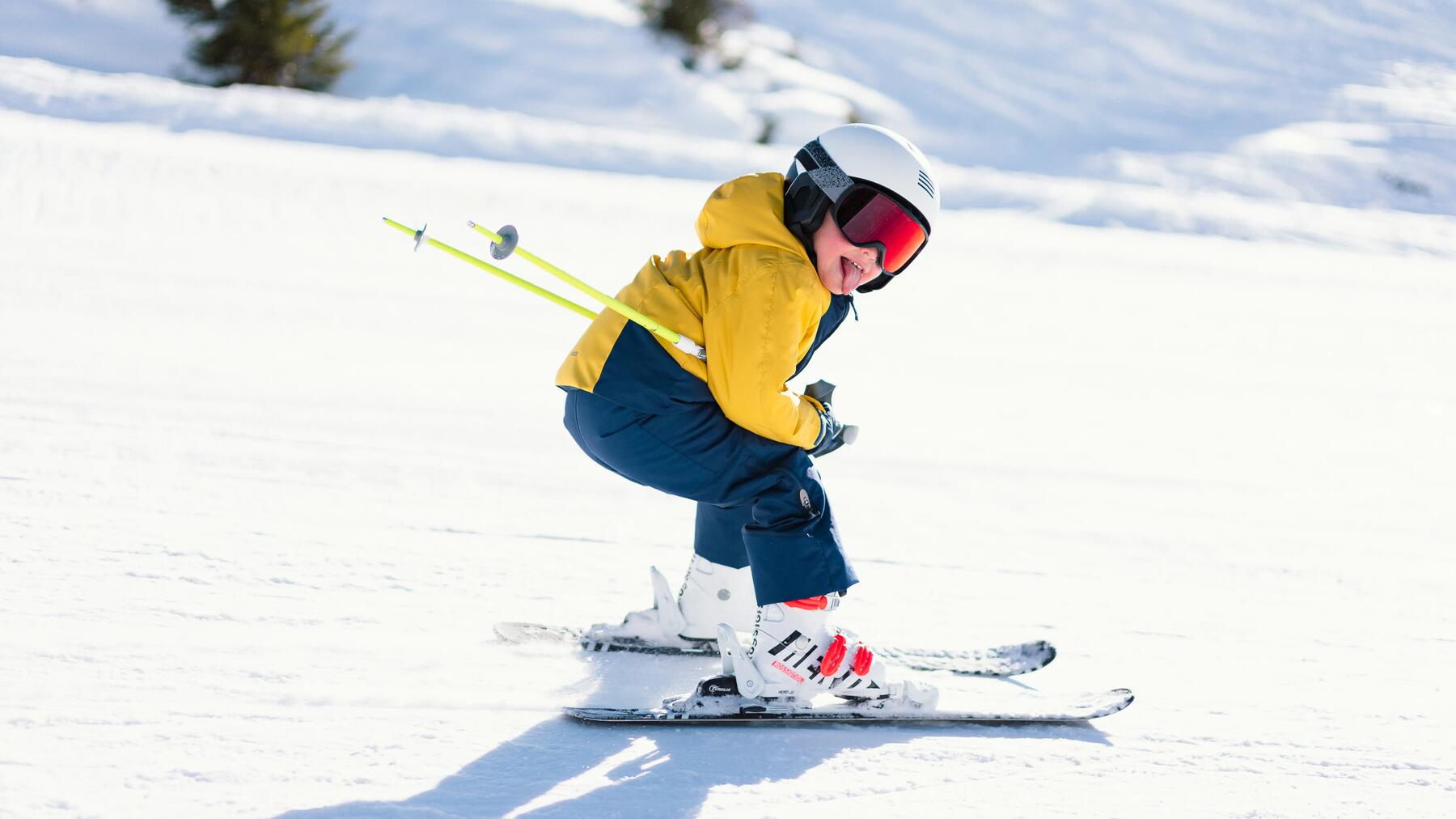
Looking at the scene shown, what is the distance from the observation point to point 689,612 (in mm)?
2756

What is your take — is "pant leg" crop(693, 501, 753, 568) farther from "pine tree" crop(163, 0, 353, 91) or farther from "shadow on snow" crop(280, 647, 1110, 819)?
"pine tree" crop(163, 0, 353, 91)

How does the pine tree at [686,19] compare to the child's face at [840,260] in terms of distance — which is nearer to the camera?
the child's face at [840,260]

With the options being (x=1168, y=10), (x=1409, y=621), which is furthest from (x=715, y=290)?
(x=1168, y=10)

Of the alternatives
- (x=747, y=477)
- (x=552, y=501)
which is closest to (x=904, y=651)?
(x=747, y=477)

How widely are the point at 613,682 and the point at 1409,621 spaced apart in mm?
2343

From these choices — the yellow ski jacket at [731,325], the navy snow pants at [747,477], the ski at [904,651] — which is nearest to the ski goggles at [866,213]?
the yellow ski jacket at [731,325]

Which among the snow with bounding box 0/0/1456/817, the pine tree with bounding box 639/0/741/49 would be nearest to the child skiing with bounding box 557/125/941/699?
the snow with bounding box 0/0/1456/817

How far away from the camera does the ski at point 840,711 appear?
2359 mm

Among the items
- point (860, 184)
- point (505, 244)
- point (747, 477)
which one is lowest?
point (747, 477)

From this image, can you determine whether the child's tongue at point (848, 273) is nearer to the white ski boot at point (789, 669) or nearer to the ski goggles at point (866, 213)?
the ski goggles at point (866, 213)

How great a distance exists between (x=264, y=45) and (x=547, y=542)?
12.8 meters

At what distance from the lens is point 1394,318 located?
8.84m

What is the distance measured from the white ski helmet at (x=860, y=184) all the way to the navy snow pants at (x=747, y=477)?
0.44 metres

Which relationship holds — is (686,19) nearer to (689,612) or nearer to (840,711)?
(689,612)
